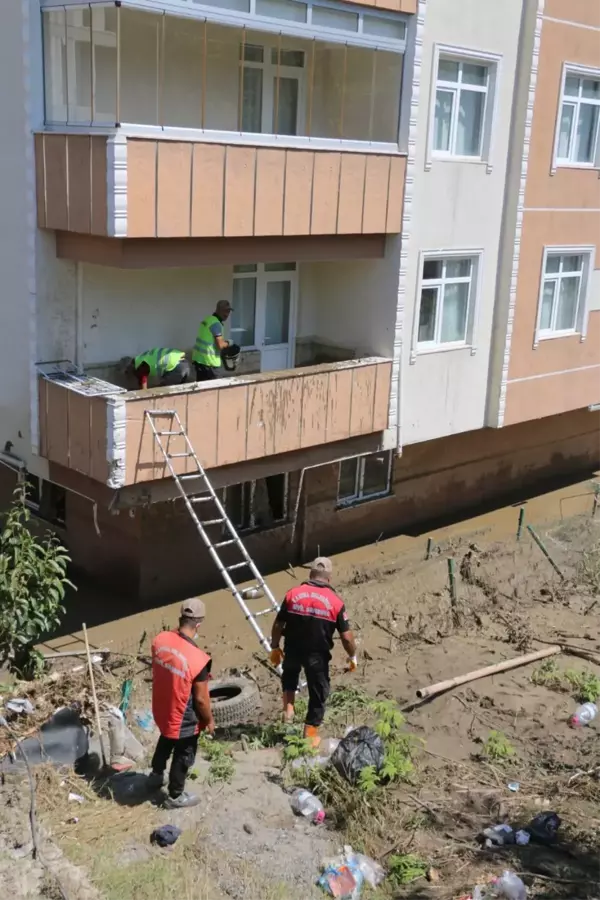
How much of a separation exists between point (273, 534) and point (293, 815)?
682 centimetres

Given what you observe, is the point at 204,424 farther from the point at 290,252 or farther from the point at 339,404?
the point at 290,252

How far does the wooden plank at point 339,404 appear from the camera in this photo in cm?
1234

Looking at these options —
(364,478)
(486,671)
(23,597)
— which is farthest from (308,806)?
(364,478)

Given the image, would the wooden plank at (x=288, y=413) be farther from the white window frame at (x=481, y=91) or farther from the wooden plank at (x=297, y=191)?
the white window frame at (x=481, y=91)

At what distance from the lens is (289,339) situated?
14.0 m

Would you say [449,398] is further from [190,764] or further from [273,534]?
[190,764]

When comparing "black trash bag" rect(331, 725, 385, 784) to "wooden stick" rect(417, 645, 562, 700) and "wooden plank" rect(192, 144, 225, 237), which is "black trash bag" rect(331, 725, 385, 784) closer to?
"wooden stick" rect(417, 645, 562, 700)

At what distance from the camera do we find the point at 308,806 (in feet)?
23.6

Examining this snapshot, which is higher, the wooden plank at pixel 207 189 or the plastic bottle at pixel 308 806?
the wooden plank at pixel 207 189

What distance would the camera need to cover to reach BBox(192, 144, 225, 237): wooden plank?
33.5ft

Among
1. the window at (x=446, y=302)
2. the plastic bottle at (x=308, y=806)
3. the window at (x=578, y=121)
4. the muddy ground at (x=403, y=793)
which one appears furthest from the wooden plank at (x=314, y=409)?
the window at (x=578, y=121)

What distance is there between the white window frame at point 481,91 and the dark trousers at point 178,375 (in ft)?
14.4

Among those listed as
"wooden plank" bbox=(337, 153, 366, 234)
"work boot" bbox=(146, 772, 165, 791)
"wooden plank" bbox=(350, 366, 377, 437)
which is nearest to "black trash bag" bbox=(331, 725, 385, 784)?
"work boot" bbox=(146, 772, 165, 791)

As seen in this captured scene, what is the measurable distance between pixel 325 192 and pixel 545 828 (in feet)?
25.2
